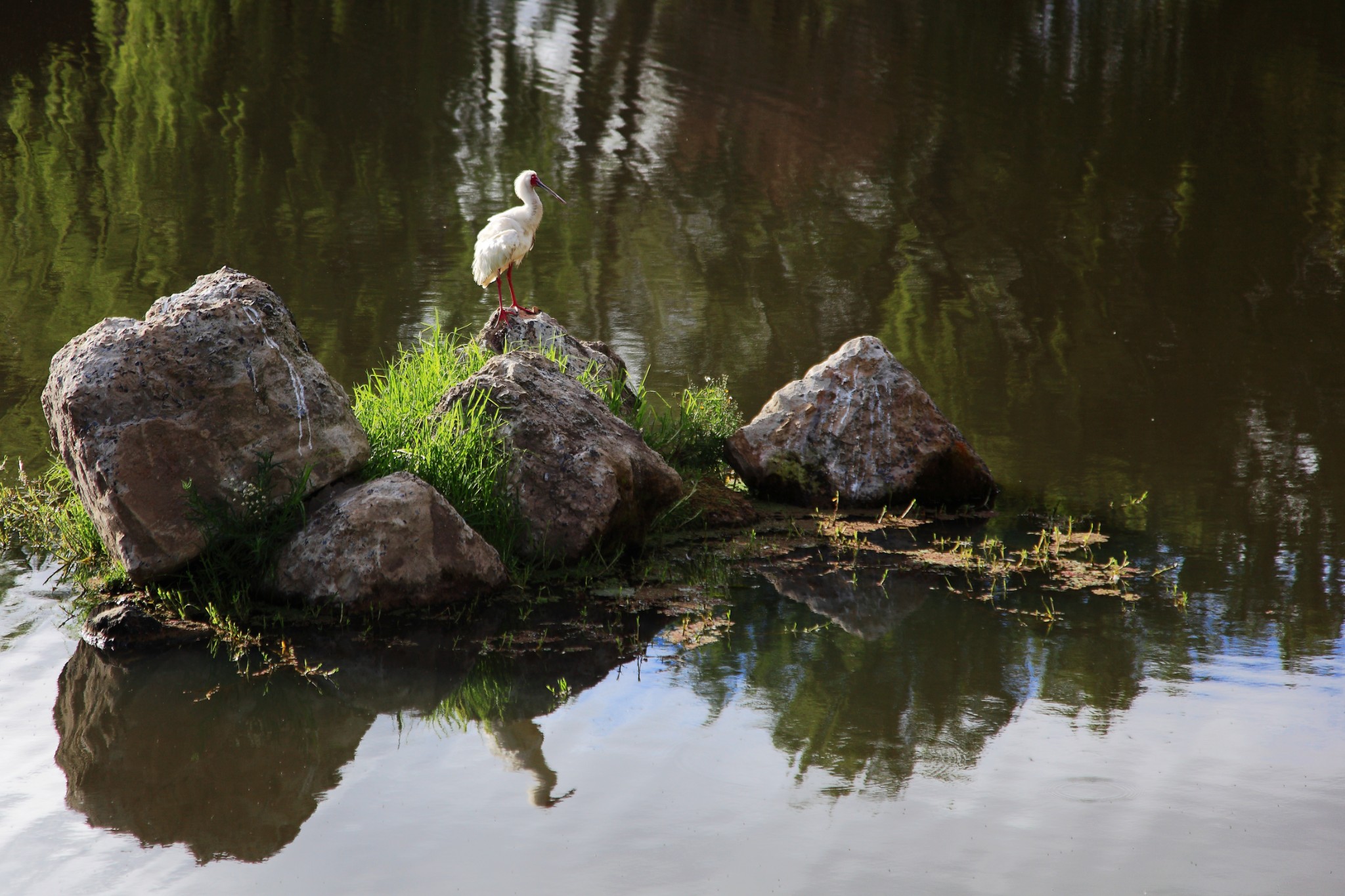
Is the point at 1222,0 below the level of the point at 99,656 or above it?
above

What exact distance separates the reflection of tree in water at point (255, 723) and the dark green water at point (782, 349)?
20mm

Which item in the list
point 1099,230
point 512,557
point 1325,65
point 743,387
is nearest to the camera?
point 512,557

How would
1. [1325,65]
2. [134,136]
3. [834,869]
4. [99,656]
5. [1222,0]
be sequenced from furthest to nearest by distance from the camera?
[1222,0], [1325,65], [134,136], [99,656], [834,869]

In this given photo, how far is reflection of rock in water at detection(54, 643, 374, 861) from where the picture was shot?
13.5 ft

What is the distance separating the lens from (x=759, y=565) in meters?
6.58

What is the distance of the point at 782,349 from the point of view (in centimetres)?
1173

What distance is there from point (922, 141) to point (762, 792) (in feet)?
59.8

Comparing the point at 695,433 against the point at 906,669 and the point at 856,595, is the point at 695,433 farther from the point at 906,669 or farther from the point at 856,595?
the point at 906,669

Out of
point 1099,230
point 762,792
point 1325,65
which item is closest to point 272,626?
point 762,792

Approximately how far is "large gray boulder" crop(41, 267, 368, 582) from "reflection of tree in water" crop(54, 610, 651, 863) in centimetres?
60

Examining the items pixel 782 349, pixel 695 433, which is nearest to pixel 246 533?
pixel 695 433

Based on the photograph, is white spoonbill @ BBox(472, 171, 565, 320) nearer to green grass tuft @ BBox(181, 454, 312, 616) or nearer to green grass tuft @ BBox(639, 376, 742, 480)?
green grass tuft @ BBox(639, 376, 742, 480)

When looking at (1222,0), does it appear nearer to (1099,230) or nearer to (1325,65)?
(1325,65)

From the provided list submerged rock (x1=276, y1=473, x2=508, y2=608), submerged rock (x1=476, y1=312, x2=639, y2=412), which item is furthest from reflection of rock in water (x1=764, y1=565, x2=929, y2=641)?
submerged rock (x1=476, y1=312, x2=639, y2=412)
